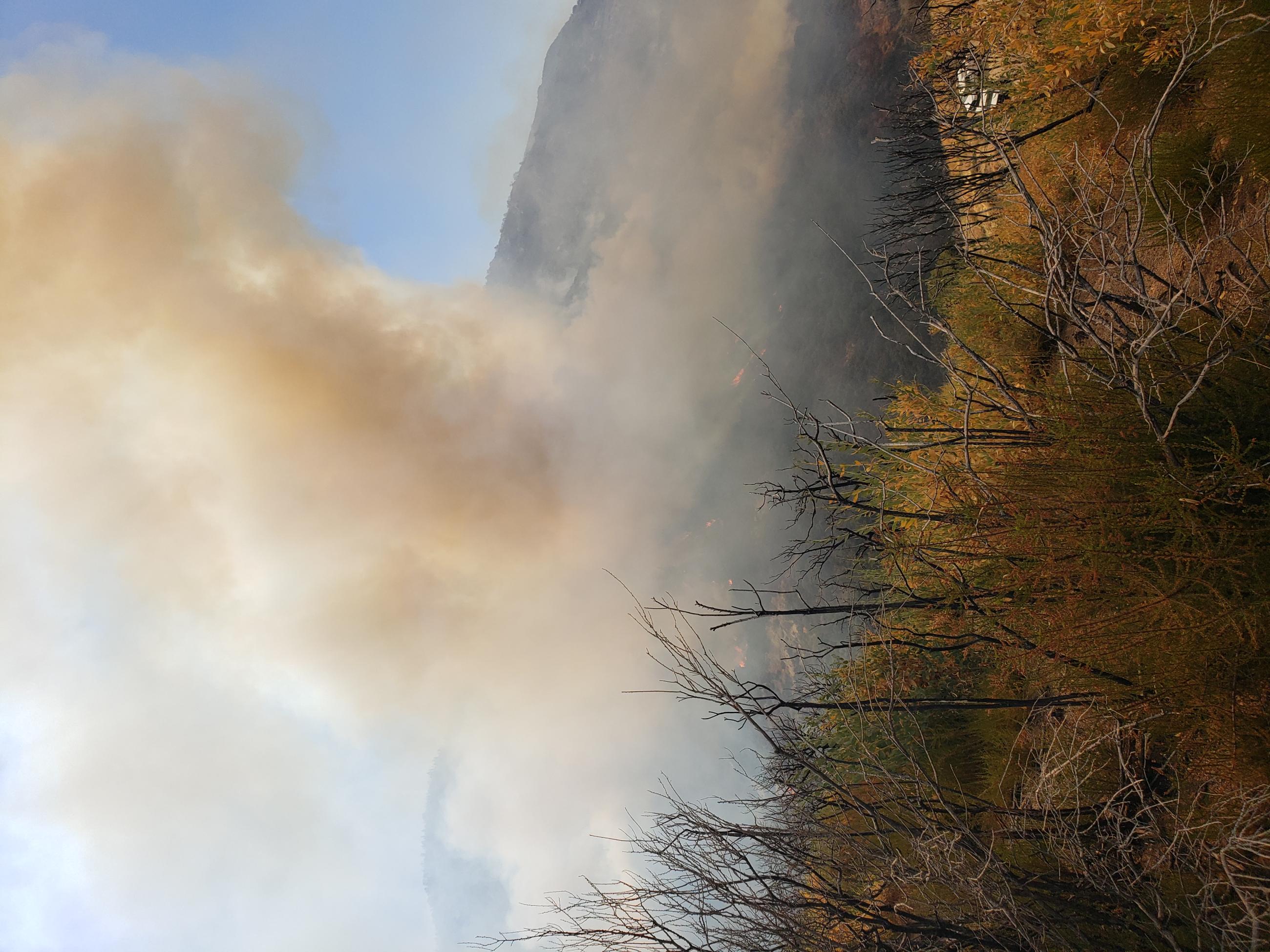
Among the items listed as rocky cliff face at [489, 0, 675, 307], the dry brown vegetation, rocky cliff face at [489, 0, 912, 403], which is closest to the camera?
the dry brown vegetation

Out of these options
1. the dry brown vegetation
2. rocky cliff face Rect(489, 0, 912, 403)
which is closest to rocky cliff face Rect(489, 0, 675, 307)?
rocky cliff face Rect(489, 0, 912, 403)

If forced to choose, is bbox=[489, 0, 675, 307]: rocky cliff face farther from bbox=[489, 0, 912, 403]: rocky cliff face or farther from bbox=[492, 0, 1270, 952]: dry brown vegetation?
bbox=[492, 0, 1270, 952]: dry brown vegetation

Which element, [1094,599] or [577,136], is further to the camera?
[577,136]

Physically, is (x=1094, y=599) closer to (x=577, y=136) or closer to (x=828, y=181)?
(x=828, y=181)

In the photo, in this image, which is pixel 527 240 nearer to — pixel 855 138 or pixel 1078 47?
pixel 855 138

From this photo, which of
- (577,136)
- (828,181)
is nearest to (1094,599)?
(828,181)

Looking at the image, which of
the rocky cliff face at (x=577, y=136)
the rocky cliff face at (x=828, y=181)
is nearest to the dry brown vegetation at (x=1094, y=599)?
the rocky cliff face at (x=828, y=181)

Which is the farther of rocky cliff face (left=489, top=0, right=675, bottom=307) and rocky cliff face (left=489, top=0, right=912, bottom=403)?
rocky cliff face (left=489, top=0, right=675, bottom=307)

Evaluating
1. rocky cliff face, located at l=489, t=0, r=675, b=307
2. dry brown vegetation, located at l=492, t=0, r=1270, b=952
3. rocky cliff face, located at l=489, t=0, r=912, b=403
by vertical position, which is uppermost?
rocky cliff face, located at l=489, t=0, r=675, b=307

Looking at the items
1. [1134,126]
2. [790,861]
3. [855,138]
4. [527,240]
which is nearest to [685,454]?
[855,138]

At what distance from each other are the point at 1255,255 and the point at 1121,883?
13.9 ft

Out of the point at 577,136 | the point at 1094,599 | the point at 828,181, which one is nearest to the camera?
the point at 1094,599

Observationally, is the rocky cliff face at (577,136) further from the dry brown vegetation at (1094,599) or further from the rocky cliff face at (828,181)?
the dry brown vegetation at (1094,599)

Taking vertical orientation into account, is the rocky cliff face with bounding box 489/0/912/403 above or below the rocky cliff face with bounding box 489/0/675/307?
below
